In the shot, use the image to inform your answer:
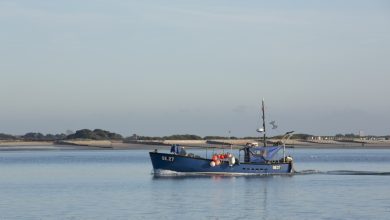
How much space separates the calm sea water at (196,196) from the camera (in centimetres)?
3681

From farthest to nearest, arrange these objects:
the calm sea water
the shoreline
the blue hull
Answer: the shoreline < the blue hull < the calm sea water

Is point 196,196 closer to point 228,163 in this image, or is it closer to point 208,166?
point 228,163

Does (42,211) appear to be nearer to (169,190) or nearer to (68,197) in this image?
(68,197)

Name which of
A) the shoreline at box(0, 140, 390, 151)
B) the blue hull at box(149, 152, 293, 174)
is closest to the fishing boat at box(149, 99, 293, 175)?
the blue hull at box(149, 152, 293, 174)

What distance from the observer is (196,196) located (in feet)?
148

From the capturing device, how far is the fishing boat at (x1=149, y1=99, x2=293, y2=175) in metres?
58.8

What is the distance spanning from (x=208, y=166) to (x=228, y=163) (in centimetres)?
130

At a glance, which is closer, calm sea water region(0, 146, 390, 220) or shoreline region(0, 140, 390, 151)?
calm sea water region(0, 146, 390, 220)

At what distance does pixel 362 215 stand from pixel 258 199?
8.37 metres

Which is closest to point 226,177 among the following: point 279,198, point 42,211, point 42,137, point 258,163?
point 258,163

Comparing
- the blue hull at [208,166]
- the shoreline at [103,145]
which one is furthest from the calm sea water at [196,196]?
the shoreline at [103,145]

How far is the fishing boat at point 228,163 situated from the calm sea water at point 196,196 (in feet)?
2.23

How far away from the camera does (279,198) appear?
1729 inches

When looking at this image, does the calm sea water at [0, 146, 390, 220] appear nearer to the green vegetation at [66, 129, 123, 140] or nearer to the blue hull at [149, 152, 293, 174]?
the blue hull at [149, 152, 293, 174]
